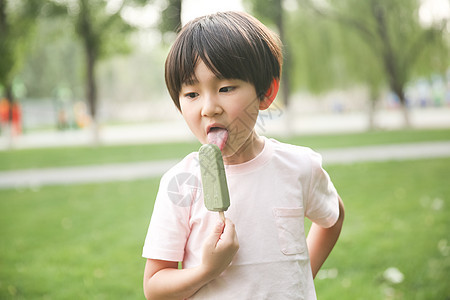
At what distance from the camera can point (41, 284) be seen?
3689 mm

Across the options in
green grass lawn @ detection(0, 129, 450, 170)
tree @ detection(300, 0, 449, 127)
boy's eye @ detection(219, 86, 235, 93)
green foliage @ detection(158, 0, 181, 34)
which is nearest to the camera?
boy's eye @ detection(219, 86, 235, 93)

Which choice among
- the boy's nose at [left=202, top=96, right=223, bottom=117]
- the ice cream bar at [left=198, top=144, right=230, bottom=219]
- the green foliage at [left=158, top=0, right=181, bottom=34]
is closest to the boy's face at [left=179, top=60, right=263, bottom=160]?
the boy's nose at [left=202, top=96, right=223, bottom=117]

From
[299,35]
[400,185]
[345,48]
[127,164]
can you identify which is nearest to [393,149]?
[400,185]

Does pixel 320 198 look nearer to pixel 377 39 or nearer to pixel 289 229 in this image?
pixel 289 229

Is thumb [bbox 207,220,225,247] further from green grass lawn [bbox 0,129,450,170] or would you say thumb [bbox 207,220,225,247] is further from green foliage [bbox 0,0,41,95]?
green foliage [bbox 0,0,41,95]

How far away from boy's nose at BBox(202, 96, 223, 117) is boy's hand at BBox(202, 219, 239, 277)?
0.27 meters

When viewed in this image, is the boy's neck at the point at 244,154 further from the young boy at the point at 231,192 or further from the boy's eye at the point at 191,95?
the boy's eye at the point at 191,95

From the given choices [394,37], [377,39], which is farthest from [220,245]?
[394,37]

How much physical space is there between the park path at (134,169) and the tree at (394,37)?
597 centimetres

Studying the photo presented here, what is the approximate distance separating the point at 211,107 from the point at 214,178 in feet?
0.60

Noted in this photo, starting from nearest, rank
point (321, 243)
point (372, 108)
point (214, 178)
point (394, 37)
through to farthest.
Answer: point (214, 178) → point (321, 243) → point (394, 37) → point (372, 108)

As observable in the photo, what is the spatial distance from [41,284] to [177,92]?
3.02m

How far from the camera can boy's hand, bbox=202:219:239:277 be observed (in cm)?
112

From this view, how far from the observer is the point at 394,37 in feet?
52.0
